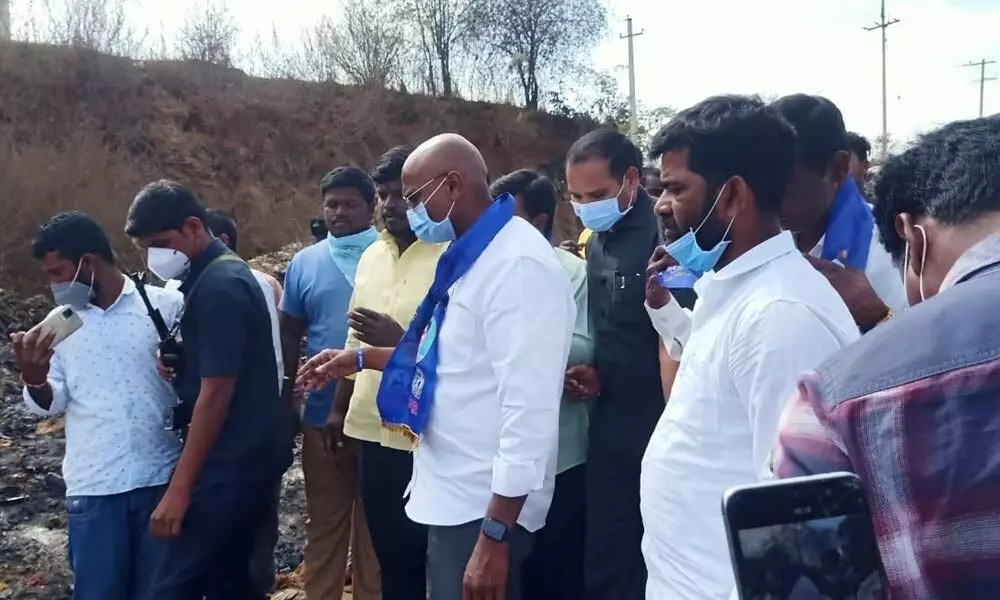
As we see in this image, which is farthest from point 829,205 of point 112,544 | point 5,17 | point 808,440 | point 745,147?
point 5,17

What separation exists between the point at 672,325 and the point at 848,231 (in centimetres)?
61

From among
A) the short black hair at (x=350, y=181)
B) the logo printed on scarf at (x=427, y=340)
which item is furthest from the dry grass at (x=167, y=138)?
the logo printed on scarf at (x=427, y=340)

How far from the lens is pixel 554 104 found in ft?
81.8

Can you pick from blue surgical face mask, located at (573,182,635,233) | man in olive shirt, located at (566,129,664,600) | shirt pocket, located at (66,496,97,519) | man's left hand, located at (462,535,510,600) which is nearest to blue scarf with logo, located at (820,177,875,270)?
man in olive shirt, located at (566,129,664,600)

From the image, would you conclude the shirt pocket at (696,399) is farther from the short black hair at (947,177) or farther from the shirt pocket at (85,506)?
the shirt pocket at (85,506)

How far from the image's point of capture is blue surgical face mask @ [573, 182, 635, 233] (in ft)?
10.1

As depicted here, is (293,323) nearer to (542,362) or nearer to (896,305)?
(542,362)

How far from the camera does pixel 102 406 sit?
117 inches

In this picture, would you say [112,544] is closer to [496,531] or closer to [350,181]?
[496,531]

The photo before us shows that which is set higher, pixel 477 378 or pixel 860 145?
pixel 860 145

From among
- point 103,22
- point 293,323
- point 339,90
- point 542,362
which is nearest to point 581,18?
point 339,90

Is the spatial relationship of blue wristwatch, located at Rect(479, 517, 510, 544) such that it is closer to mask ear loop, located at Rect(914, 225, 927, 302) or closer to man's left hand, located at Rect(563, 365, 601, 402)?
man's left hand, located at Rect(563, 365, 601, 402)

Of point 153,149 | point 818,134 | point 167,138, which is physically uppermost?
point 167,138

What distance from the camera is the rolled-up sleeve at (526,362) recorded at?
88.1 inches
